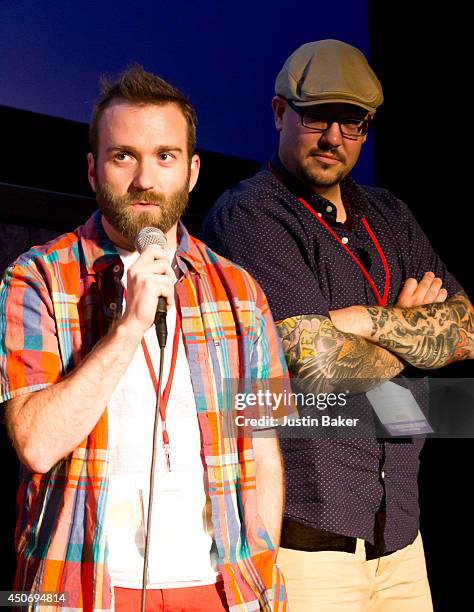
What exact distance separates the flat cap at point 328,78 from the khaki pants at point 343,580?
1237 millimetres

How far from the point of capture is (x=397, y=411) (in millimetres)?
2500

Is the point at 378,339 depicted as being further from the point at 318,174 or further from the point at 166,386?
the point at 166,386

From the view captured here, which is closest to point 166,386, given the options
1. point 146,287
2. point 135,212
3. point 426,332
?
point 146,287

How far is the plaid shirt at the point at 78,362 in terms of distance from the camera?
1829 mm

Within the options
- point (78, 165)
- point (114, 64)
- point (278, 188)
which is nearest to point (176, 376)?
point (278, 188)

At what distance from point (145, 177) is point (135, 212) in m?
0.08

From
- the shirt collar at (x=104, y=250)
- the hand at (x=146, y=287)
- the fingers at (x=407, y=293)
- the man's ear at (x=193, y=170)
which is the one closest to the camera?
the hand at (x=146, y=287)

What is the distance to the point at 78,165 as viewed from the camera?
3.37 metres

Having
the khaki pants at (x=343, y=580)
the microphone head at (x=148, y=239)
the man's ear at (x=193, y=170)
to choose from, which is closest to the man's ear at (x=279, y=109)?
the man's ear at (x=193, y=170)

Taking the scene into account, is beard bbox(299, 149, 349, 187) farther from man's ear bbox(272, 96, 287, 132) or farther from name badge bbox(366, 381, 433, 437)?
name badge bbox(366, 381, 433, 437)

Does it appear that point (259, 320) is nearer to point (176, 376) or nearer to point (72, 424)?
point (176, 376)

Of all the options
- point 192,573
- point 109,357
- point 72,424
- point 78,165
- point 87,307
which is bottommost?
point 192,573

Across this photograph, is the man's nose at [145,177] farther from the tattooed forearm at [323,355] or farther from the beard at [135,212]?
the tattooed forearm at [323,355]

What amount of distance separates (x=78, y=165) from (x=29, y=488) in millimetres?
1723
